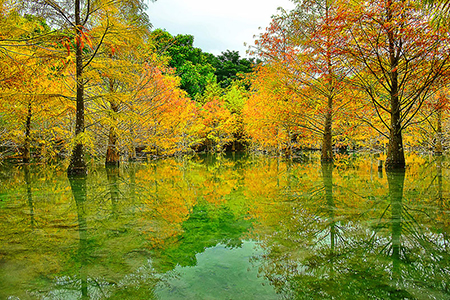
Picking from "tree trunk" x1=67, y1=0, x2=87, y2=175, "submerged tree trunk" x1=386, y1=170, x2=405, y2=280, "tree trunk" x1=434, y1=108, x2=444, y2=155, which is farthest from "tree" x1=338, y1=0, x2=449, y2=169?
"tree trunk" x1=67, y1=0, x2=87, y2=175

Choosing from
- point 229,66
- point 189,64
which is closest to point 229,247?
point 189,64

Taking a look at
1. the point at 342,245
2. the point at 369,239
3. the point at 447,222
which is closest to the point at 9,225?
the point at 342,245

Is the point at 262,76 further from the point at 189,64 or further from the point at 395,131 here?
the point at 189,64

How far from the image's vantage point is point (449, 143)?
51.1 feet

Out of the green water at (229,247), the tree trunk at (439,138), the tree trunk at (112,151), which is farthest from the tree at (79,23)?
the tree trunk at (439,138)

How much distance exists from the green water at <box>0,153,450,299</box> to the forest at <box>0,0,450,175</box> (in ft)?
7.59

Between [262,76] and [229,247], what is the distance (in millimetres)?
11753

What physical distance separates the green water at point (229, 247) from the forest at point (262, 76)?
2.31 m

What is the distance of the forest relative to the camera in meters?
8.04

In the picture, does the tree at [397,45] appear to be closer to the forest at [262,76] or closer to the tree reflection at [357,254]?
the forest at [262,76]

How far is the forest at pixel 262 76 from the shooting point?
804cm

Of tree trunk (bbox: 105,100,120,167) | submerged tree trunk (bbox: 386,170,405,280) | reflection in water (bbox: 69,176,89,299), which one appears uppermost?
tree trunk (bbox: 105,100,120,167)

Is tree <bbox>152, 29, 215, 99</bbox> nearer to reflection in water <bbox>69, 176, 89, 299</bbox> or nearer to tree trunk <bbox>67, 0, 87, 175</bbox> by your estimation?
tree trunk <bbox>67, 0, 87, 175</bbox>

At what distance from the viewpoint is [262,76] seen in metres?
13.5
